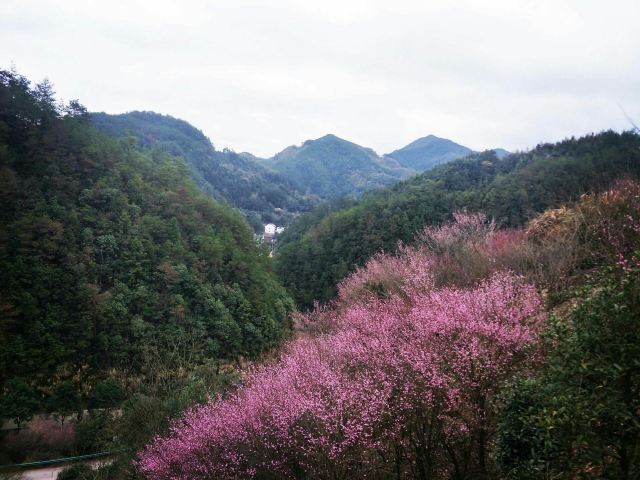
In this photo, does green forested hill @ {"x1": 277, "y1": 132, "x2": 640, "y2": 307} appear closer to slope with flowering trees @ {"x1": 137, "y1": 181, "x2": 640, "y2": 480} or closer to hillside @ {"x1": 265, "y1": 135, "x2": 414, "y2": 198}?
slope with flowering trees @ {"x1": 137, "y1": 181, "x2": 640, "y2": 480}

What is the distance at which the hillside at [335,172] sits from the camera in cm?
16225

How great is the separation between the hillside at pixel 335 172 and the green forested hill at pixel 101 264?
12125 centimetres

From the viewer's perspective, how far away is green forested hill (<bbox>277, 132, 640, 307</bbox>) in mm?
34594

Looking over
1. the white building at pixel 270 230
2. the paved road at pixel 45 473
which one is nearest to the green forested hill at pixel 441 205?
the paved road at pixel 45 473

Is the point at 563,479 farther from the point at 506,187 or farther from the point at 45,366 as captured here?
the point at 506,187

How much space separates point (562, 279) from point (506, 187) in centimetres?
3369

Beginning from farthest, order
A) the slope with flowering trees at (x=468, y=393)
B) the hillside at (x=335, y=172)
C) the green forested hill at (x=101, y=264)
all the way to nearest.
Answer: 1. the hillside at (x=335, y=172)
2. the green forested hill at (x=101, y=264)
3. the slope with flowering trees at (x=468, y=393)

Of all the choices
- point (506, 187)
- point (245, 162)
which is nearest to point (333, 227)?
point (506, 187)

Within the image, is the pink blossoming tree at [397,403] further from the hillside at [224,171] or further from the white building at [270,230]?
the white building at [270,230]

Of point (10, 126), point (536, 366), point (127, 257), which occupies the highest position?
point (10, 126)

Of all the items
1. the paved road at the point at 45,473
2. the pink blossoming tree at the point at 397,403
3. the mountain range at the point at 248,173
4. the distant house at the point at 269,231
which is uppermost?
the mountain range at the point at 248,173

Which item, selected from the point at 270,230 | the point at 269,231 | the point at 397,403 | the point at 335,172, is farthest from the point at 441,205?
the point at 335,172

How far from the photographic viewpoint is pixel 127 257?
25719mm

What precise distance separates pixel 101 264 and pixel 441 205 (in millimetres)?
32763
